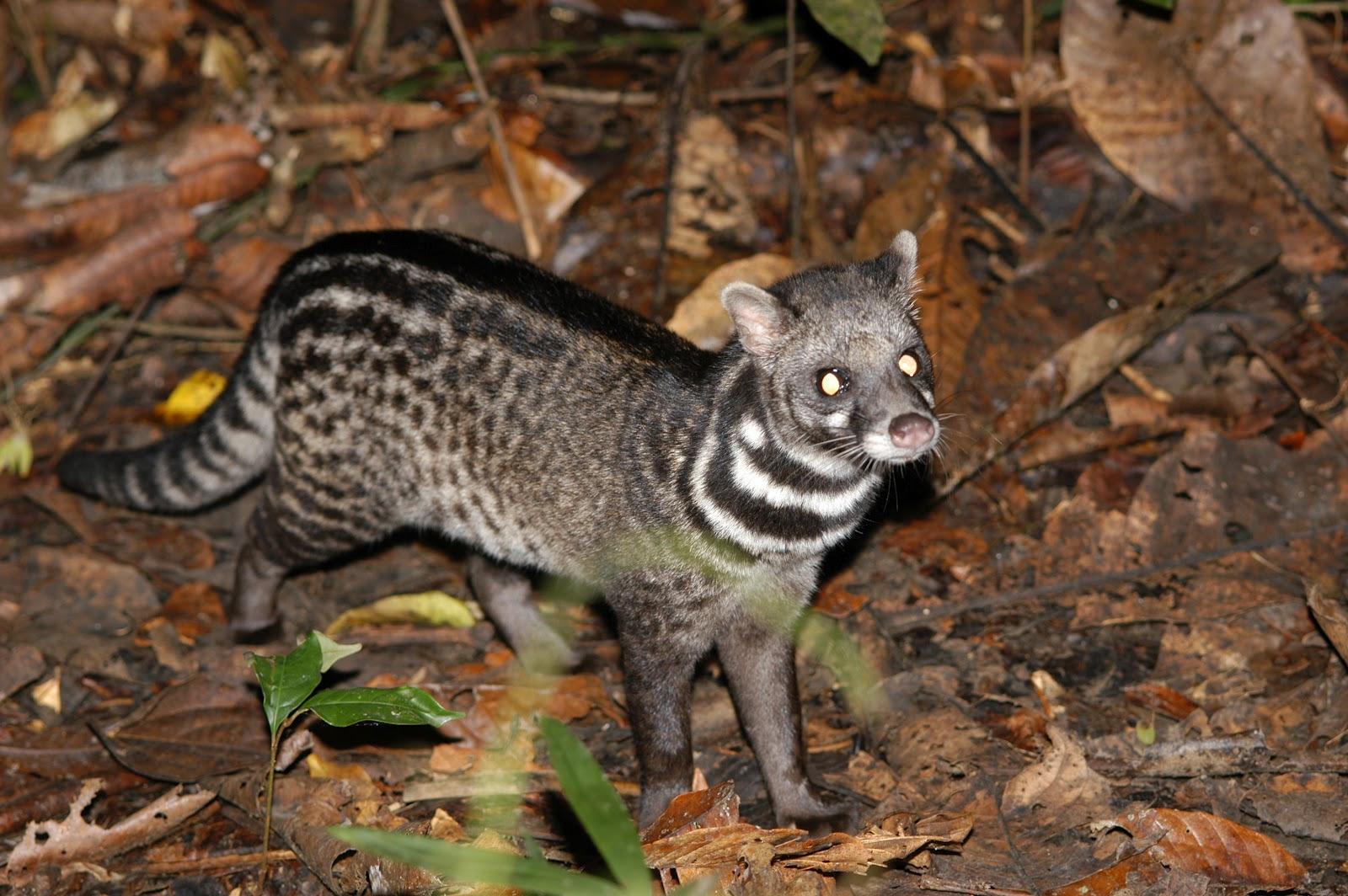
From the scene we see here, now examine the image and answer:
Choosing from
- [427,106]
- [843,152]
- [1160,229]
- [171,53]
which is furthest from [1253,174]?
[171,53]

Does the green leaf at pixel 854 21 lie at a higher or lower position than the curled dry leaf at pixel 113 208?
higher

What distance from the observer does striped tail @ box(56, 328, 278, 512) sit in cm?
728

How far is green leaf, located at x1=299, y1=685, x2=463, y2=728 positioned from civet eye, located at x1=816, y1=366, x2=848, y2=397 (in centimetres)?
182

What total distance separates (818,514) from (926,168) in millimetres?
3775

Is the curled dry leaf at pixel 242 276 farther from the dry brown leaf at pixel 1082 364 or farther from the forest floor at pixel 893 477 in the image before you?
the dry brown leaf at pixel 1082 364

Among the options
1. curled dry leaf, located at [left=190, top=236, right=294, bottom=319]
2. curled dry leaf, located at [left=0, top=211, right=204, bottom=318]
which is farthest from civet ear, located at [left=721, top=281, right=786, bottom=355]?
curled dry leaf, located at [left=0, top=211, right=204, bottom=318]

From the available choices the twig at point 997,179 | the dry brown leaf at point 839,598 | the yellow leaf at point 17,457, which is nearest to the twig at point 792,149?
the twig at point 997,179

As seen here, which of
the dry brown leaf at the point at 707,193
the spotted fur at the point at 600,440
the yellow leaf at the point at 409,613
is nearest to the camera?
the spotted fur at the point at 600,440

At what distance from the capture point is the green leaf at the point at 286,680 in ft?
16.3

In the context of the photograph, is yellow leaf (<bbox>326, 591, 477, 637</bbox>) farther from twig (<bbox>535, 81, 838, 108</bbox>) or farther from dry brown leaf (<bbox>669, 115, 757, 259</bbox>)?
twig (<bbox>535, 81, 838, 108</bbox>)

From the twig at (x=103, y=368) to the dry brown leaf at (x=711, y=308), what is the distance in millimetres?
3651

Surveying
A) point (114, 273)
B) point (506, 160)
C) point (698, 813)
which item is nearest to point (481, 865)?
→ point (698, 813)

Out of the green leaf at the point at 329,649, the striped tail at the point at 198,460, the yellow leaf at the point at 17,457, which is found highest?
the green leaf at the point at 329,649

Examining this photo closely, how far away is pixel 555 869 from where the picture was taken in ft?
13.0
